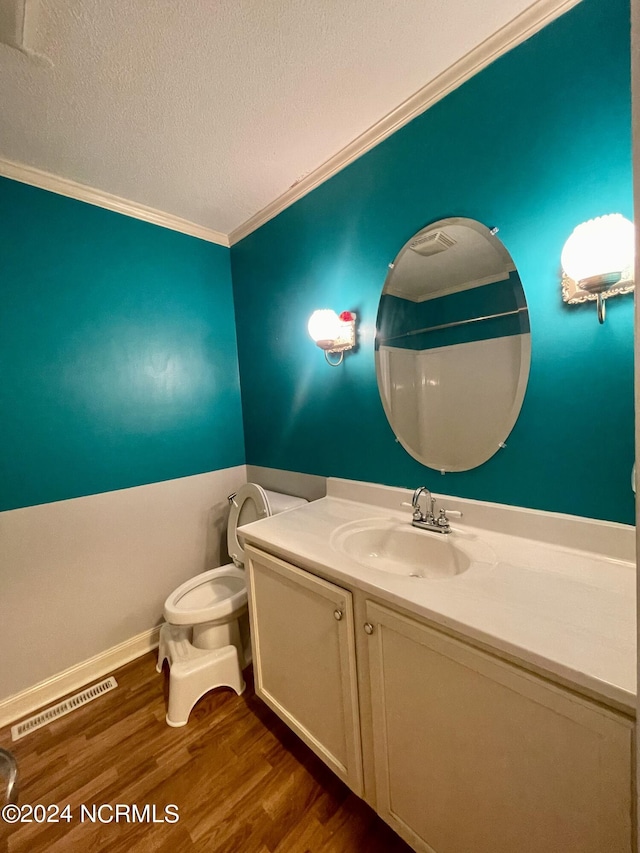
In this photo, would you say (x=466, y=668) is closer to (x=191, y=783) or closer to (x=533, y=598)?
(x=533, y=598)

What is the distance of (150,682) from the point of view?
5.38ft

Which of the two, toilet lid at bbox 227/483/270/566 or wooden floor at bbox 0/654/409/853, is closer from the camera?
wooden floor at bbox 0/654/409/853

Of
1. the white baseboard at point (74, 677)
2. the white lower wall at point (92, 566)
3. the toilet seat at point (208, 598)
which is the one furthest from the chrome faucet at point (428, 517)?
the white baseboard at point (74, 677)

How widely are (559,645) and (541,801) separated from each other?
0.30m

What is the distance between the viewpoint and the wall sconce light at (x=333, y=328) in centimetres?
149

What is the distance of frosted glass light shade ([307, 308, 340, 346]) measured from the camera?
148 cm

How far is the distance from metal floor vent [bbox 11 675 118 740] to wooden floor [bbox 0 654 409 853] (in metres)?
0.03

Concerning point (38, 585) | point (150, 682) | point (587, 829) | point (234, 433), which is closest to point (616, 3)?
point (587, 829)

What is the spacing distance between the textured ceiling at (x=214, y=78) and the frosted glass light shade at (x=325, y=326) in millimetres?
700

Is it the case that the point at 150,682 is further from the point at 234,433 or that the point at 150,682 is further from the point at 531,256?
the point at 531,256

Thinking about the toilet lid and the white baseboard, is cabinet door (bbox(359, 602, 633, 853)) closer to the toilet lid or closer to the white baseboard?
the toilet lid

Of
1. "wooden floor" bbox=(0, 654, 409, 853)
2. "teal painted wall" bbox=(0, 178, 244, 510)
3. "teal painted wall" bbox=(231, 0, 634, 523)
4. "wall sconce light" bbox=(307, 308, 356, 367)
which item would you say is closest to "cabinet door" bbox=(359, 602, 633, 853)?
"wooden floor" bbox=(0, 654, 409, 853)

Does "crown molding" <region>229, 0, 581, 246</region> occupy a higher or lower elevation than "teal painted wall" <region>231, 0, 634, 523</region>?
higher

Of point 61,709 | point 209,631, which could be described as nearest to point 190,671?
point 209,631
